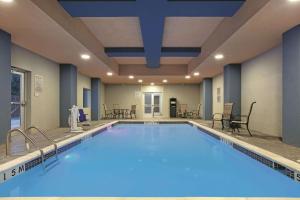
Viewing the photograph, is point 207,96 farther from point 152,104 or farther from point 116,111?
point 116,111

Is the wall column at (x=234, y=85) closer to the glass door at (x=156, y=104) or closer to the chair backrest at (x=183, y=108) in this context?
the chair backrest at (x=183, y=108)

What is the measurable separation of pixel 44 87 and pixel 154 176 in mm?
5453

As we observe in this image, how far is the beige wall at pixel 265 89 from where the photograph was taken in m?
6.27

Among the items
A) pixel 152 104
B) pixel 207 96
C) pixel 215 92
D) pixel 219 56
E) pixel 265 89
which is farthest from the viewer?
pixel 152 104

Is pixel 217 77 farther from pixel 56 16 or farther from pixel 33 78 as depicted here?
pixel 56 16

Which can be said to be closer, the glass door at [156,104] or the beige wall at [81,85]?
the beige wall at [81,85]

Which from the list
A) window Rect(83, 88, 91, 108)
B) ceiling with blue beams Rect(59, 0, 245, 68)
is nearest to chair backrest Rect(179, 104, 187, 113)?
window Rect(83, 88, 91, 108)

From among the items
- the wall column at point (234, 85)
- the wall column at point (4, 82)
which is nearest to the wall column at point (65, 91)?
the wall column at point (4, 82)

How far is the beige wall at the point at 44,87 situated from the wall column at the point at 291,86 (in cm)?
583

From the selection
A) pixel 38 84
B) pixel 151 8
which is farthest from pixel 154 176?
pixel 38 84

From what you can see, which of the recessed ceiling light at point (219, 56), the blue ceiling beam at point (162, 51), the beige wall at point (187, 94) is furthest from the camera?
the beige wall at point (187, 94)

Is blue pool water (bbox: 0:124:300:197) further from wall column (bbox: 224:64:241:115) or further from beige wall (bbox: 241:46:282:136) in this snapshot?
wall column (bbox: 224:64:241:115)

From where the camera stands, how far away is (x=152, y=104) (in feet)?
55.3

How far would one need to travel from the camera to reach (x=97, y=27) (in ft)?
20.4
